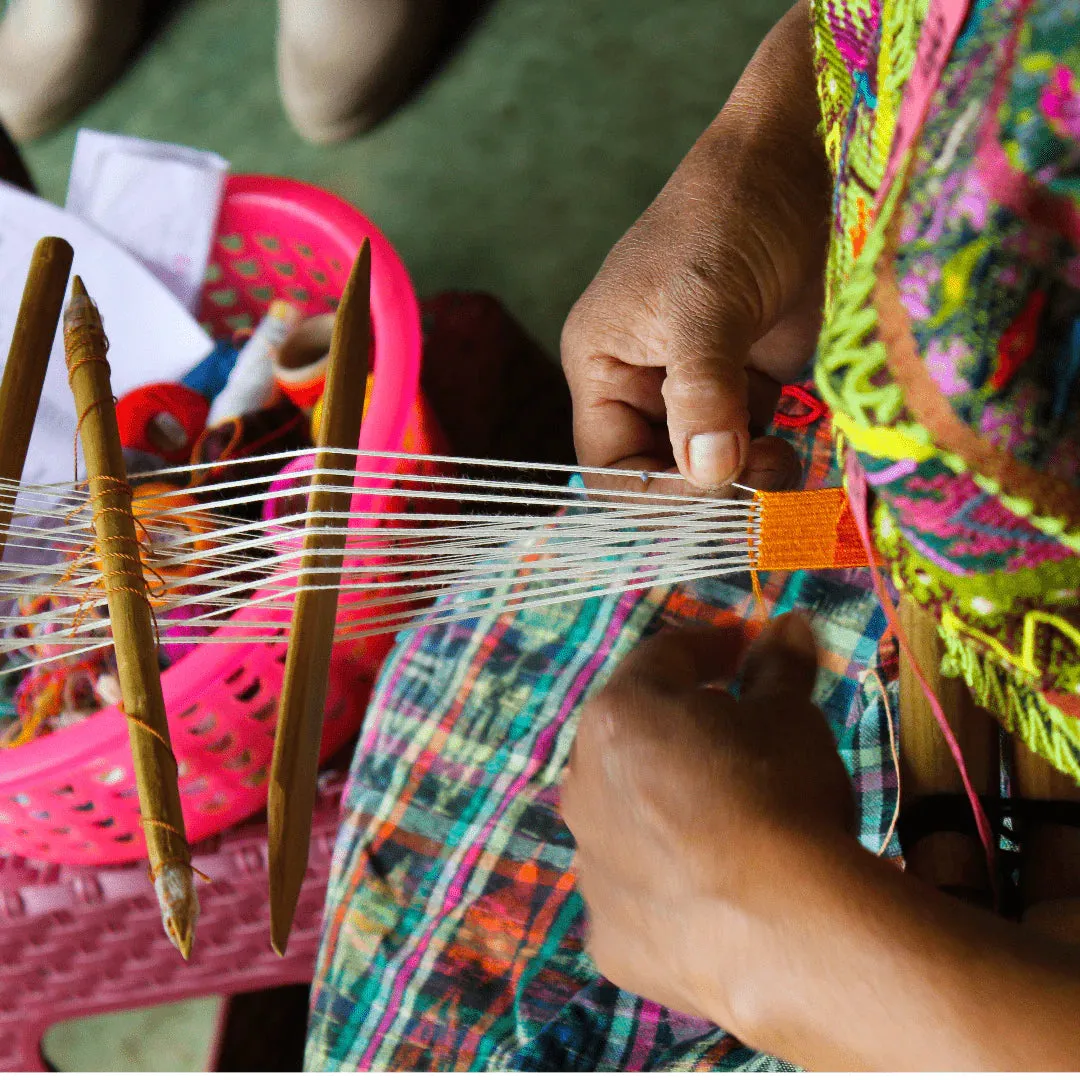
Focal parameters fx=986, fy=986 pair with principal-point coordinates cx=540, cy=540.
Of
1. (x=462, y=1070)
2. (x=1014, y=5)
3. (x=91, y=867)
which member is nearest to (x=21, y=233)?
(x=91, y=867)

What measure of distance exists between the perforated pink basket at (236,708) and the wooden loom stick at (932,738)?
464 mm

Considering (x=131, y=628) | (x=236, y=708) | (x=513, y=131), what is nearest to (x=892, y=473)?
(x=131, y=628)

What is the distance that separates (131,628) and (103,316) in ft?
2.65

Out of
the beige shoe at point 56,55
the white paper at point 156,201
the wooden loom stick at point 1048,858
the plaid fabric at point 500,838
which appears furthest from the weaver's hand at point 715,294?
the beige shoe at point 56,55

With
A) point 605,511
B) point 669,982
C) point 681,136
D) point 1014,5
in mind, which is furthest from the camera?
point 681,136

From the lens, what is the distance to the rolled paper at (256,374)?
1180 mm

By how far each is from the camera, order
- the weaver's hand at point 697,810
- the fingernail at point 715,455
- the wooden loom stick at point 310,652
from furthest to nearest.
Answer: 1. the fingernail at point 715,455
2. the wooden loom stick at point 310,652
3. the weaver's hand at point 697,810

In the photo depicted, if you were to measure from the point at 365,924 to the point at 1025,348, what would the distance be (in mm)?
718

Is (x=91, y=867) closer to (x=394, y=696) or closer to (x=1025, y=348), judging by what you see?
(x=394, y=696)

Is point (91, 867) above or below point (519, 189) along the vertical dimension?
below

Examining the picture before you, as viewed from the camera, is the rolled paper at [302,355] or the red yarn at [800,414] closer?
the red yarn at [800,414]

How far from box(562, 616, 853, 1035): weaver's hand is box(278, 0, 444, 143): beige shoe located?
1572mm

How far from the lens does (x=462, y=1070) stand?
767mm

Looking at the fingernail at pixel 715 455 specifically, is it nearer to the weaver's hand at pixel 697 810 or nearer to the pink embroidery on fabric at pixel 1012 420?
the weaver's hand at pixel 697 810
